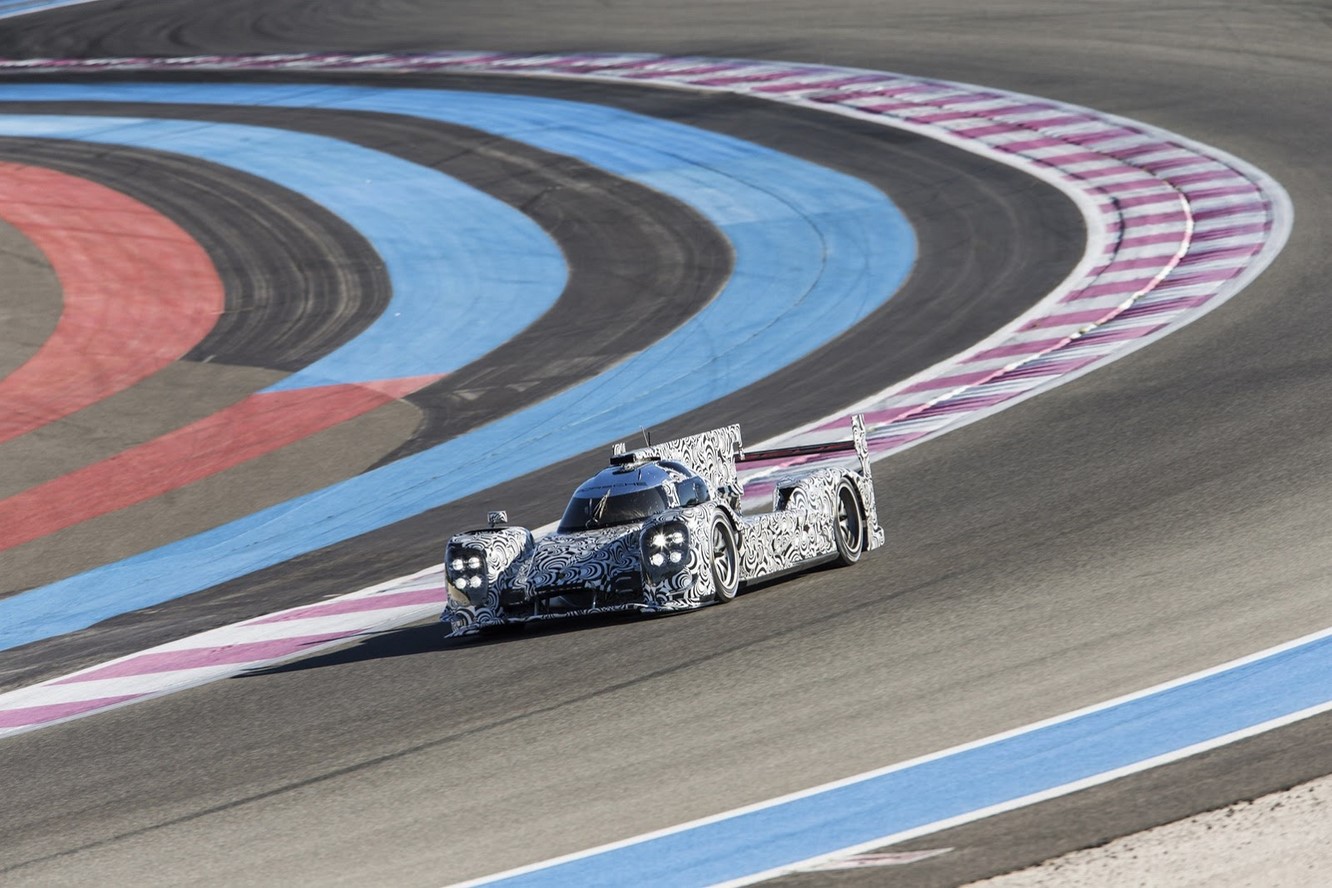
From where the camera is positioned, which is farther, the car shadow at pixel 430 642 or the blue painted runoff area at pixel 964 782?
the car shadow at pixel 430 642

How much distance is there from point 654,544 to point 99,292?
42.4 ft

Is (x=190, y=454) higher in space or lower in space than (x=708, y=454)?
A: lower

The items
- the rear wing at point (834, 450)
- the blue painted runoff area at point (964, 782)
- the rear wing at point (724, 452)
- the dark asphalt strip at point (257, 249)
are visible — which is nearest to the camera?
the blue painted runoff area at point (964, 782)

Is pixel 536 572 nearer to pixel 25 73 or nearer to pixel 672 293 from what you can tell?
pixel 672 293

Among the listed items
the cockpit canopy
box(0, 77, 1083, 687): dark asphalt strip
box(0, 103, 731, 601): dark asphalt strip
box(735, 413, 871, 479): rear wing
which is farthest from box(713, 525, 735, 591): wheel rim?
box(0, 103, 731, 601): dark asphalt strip

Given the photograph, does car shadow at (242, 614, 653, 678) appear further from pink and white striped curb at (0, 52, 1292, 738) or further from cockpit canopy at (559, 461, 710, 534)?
cockpit canopy at (559, 461, 710, 534)

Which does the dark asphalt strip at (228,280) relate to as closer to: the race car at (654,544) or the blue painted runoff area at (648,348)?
the blue painted runoff area at (648,348)

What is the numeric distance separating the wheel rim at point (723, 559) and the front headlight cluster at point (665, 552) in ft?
1.06

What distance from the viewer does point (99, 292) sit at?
2117 centimetres

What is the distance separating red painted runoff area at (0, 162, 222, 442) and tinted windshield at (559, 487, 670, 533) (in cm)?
822

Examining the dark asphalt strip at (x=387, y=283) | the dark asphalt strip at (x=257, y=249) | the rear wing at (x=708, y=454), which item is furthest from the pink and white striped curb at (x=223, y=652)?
the dark asphalt strip at (x=257, y=249)

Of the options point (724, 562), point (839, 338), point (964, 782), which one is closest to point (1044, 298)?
point (839, 338)

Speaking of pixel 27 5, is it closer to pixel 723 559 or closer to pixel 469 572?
pixel 469 572

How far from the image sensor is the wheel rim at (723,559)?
34.8 feet
